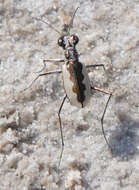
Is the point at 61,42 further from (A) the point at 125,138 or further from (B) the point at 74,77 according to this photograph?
(A) the point at 125,138

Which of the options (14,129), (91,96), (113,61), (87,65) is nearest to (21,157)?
(14,129)

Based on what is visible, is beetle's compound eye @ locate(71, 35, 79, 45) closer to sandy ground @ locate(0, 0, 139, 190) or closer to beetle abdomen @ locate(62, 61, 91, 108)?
sandy ground @ locate(0, 0, 139, 190)

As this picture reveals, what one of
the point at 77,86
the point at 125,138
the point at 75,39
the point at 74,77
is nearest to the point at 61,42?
the point at 75,39

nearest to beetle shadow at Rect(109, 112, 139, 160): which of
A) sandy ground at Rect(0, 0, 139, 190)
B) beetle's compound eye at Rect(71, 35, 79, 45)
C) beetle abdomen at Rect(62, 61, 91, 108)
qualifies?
sandy ground at Rect(0, 0, 139, 190)

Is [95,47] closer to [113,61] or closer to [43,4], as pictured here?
[113,61]

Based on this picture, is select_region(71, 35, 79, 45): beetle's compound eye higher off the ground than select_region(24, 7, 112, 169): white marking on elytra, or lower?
higher

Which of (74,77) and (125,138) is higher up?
(74,77)

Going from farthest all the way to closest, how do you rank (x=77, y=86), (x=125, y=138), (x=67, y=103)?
(x=67, y=103)
(x=125, y=138)
(x=77, y=86)

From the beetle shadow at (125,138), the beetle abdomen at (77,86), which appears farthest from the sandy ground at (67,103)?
the beetle abdomen at (77,86)
